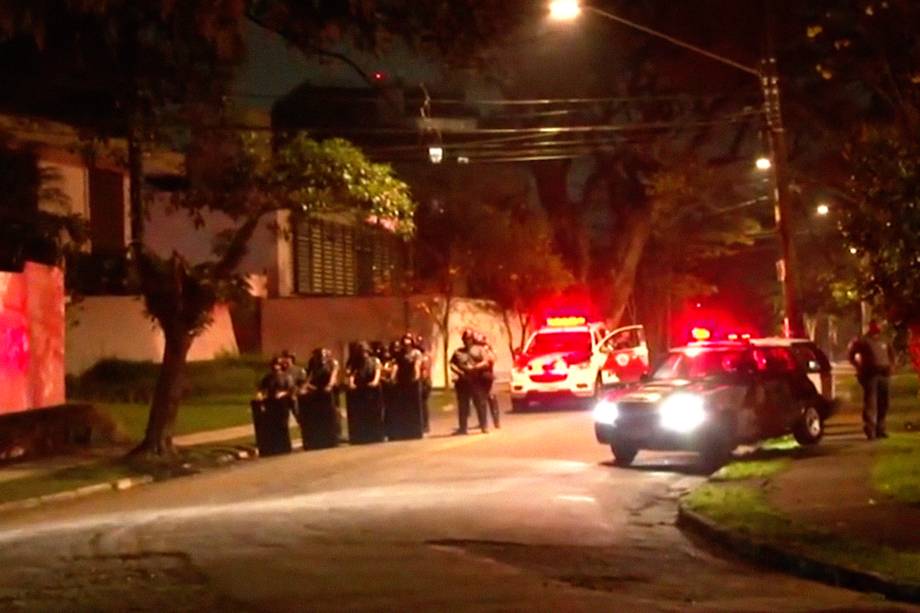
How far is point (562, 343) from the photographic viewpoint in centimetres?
3528

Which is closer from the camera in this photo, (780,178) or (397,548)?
(397,548)

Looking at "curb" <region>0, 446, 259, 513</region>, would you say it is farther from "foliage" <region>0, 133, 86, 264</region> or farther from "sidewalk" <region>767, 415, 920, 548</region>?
"sidewalk" <region>767, 415, 920, 548</region>

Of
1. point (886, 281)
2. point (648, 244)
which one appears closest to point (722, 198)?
point (648, 244)

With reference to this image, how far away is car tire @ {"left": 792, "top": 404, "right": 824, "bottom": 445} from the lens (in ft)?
71.9

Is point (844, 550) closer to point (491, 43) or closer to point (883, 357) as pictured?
point (491, 43)

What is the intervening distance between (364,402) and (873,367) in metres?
9.25

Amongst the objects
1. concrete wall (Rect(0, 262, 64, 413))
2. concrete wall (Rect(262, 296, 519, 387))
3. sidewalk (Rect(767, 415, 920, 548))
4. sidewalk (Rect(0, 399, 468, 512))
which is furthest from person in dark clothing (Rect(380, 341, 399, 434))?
concrete wall (Rect(262, 296, 519, 387))

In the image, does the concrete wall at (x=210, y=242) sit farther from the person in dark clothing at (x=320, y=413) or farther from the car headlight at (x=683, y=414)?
the car headlight at (x=683, y=414)

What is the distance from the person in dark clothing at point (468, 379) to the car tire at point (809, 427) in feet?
22.5

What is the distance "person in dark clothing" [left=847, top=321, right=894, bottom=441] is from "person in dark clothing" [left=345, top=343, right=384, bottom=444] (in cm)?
871

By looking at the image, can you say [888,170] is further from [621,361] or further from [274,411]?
[621,361]

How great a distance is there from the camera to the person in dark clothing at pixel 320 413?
87.1ft

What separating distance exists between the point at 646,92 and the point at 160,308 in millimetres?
23053

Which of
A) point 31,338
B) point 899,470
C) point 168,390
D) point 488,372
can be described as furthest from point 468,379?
point 899,470
